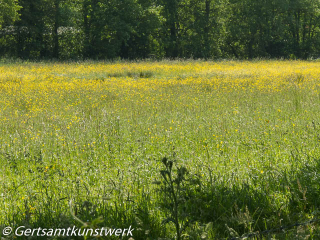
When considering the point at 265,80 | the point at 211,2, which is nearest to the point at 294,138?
the point at 265,80

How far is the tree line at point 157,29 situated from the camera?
3456 centimetres

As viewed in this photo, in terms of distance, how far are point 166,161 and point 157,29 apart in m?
38.8

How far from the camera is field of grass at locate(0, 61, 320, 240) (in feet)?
11.0

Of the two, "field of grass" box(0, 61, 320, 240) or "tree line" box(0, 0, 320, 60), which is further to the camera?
"tree line" box(0, 0, 320, 60)

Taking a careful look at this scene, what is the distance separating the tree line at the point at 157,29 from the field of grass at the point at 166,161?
71.1ft

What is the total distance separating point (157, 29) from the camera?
3956cm

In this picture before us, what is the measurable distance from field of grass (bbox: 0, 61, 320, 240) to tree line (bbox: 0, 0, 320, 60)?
2167cm

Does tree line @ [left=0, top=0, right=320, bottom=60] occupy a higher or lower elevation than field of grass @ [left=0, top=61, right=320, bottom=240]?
higher

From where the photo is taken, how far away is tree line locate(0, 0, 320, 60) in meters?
34.6

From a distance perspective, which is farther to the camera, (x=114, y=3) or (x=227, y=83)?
(x=114, y=3)

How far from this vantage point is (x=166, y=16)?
3991 cm

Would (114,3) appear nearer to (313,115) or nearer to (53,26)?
(53,26)

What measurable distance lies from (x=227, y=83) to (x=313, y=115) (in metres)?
6.82

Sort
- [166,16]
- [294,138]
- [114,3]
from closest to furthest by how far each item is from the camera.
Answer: [294,138] < [114,3] < [166,16]
